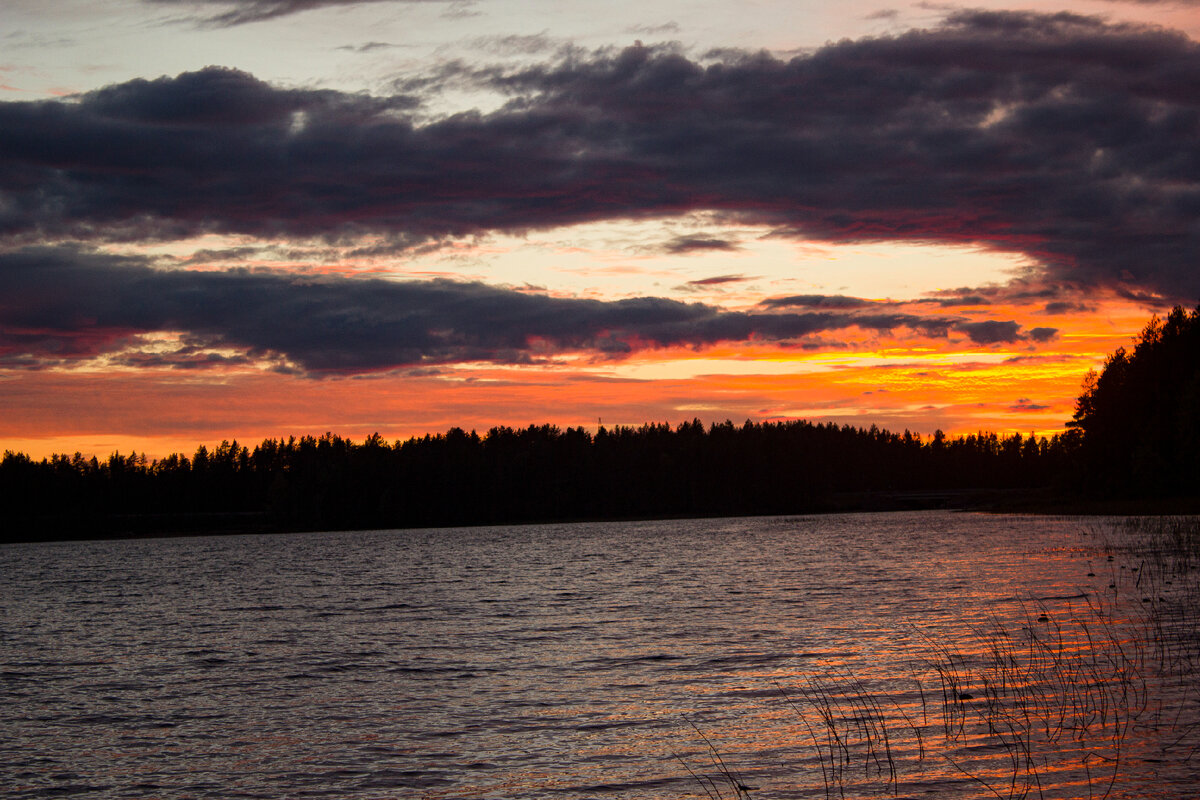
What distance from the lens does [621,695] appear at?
2514cm

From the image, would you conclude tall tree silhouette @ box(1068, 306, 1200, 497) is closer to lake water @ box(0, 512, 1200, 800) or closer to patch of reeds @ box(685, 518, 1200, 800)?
lake water @ box(0, 512, 1200, 800)

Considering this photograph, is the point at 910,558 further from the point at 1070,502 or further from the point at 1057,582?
the point at 1070,502

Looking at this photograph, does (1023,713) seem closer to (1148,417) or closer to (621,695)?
(621,695)

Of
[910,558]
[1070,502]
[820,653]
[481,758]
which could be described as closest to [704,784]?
[481,758]

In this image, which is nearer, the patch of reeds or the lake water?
the patch of reeds

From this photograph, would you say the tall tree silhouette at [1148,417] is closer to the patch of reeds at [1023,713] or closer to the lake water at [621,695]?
the lake water at [621,695]

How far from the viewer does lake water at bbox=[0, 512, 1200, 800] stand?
1714cm

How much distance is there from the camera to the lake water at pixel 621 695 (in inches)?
675

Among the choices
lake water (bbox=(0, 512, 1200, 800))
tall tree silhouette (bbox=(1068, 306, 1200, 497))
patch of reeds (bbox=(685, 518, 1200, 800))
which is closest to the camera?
patch of reeds (bbox=(685, 518, 1200, 800))

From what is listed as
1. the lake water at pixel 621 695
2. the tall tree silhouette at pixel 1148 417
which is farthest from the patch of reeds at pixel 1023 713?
the tall tree silhouette at pixel 1148 417

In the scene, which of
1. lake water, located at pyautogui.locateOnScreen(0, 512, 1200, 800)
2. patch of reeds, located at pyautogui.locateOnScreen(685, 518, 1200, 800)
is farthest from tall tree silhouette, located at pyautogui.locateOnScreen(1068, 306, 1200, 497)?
patch of reeds, located at pyautogui.locateOnScreen(685, 518, 1200, 800)

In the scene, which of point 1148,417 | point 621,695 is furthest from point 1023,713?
point 1148,417

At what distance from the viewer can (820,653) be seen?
97.9 ft

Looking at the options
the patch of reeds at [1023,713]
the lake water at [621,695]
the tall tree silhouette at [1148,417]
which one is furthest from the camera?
the tall tree silhouette at [1148,417]
